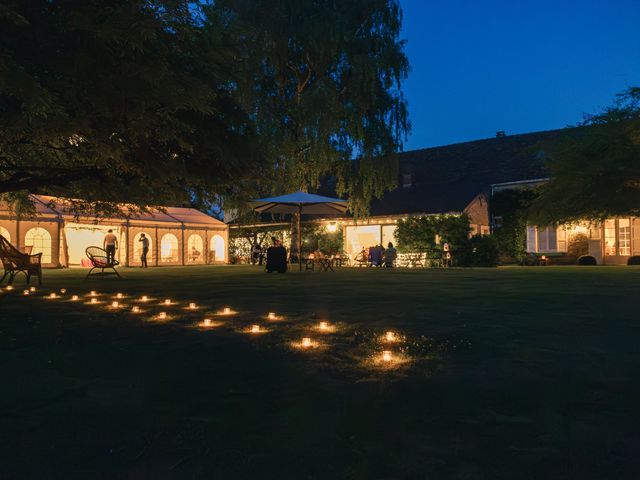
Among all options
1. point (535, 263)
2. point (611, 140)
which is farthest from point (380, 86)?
point (535, 263)

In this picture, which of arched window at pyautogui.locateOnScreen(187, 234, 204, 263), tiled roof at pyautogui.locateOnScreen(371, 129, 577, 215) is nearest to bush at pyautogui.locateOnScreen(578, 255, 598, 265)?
tiled roof at pyautogui.locateOnScreen(371, 129, 577, 215)

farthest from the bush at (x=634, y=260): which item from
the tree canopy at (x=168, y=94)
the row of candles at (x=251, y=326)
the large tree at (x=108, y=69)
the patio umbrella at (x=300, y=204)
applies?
the row of candles at (x=251, y=326)

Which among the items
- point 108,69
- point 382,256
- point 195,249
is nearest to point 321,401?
point 108,69

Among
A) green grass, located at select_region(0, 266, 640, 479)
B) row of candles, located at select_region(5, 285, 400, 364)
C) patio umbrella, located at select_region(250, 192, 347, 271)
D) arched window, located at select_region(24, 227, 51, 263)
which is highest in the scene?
patio umbrella, located at select_region(250, 192, 347, 271)

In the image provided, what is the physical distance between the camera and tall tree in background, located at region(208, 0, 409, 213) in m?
18.3

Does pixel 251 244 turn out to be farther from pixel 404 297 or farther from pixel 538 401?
pixel 538 401

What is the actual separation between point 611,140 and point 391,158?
26.0 ft

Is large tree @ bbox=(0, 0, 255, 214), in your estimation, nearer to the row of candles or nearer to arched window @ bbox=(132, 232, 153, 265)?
the row of candles

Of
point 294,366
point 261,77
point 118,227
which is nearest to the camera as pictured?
point 294,366

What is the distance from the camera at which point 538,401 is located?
2953mm

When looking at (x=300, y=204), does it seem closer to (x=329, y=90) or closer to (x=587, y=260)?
(x=329, y=90)

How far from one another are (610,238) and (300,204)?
15.9 m

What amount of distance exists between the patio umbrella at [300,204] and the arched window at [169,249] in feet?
33.8

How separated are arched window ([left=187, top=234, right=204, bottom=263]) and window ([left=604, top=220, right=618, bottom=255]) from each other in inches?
780
